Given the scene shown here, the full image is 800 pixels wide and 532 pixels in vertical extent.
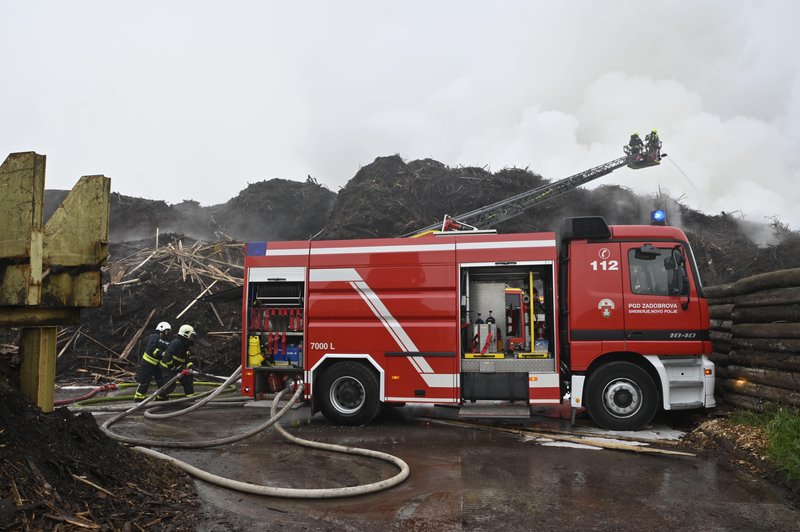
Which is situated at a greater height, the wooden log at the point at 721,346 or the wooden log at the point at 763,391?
the wooden log at the point at 721,346

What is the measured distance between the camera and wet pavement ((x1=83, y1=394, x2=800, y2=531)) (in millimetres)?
4180

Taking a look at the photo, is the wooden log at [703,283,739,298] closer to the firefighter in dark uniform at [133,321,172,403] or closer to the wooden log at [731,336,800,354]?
the wooden log at [731,336,800,354]

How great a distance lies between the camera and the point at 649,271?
7324mm

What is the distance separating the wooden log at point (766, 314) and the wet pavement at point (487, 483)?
74.6 inches

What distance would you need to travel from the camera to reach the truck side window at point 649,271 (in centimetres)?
727

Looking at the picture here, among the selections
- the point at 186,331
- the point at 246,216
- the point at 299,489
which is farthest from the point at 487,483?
the point at 246,216

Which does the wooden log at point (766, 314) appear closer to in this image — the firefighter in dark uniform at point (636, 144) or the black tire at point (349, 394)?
the black tire at point (349, 394)

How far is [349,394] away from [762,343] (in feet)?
18.3

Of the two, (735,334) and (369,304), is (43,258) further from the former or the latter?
(735,334)

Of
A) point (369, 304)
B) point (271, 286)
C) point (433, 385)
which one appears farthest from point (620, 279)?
point (271, 286)

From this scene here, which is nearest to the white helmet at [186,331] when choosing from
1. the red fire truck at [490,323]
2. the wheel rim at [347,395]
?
the red fire truck at [490,323]

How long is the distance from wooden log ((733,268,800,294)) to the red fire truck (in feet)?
2.59

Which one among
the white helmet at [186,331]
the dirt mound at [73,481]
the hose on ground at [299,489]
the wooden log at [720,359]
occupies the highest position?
the white helmet at [186,331]

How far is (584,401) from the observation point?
23.8 feet
